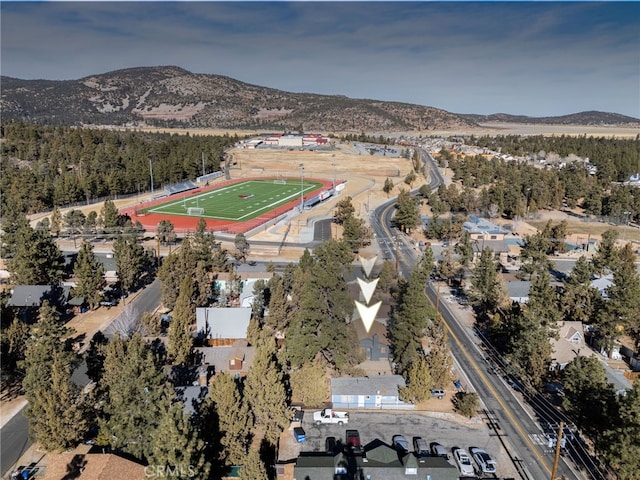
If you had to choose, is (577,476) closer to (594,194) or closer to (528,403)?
(528,403)

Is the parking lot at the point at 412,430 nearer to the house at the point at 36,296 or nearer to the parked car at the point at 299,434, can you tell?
the parked car at the point at 299,434

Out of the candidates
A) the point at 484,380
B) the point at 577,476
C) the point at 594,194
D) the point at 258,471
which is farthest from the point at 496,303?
the point at 594,194

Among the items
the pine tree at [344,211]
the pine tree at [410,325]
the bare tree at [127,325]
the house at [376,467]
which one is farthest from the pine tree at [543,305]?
the pine tree at [344,211]

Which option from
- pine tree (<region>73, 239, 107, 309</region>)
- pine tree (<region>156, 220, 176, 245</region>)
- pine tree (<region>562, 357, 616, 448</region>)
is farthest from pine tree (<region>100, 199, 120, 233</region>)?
pine tree (<region>562, 357, 616, 448</region>)

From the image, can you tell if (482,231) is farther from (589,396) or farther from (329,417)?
(329,417)

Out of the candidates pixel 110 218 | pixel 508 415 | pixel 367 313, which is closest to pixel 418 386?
pixel 508 415

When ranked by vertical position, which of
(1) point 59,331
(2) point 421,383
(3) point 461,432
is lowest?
(3) point 461,432
